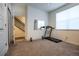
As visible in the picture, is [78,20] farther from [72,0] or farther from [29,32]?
[72,0]

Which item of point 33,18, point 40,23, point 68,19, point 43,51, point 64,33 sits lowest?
point 43,51

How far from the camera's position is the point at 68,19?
4562mm

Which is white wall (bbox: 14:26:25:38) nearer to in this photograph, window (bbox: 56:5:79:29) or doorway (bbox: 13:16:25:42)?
doorway (bbox: 13:16:25:42)

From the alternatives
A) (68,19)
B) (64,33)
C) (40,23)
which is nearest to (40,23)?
(40,23)

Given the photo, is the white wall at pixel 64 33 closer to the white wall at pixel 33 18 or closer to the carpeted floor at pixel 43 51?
the white wall at pixel 33 18

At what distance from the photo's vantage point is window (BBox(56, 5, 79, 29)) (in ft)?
13.4

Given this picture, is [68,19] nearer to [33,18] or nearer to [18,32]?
[33,18]

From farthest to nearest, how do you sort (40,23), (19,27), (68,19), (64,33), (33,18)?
(19,27) < (40,23) < (33,18) < (64,33) < (68,19)

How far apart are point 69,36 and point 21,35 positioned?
3925 millimetres

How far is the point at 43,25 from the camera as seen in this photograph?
20.4 ft

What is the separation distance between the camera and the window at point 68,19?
13.4ft

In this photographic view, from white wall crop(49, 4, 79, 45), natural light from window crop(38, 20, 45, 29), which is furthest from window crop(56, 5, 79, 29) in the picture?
natural light from window crop(38, 20, 45, 29)

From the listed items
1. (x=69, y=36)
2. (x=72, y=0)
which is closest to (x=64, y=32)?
(x=69, y=36)

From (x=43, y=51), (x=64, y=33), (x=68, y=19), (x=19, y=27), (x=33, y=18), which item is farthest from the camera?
(x=19, y=27)
